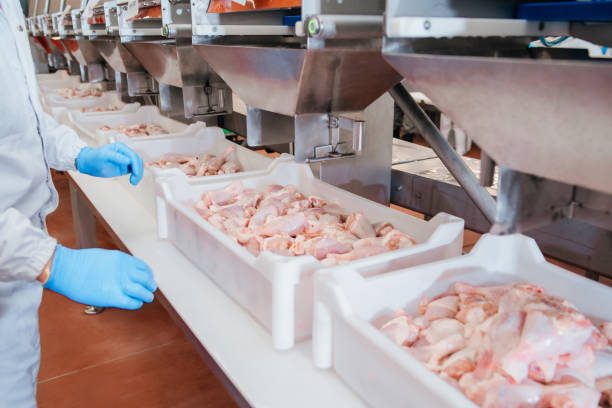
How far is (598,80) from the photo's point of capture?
23.2 inches

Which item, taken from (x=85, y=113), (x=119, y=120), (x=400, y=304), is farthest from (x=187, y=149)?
(x=400, y=304)

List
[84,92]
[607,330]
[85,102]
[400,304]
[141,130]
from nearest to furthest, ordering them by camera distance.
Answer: [607,330] → [400,304] → [141,130] → [85,102] → [84,92]

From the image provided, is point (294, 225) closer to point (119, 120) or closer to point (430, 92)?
point (430, 92)

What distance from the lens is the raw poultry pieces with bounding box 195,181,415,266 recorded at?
1327mm

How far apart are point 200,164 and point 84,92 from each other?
2.70m

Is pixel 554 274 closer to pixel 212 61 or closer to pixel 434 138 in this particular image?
pixel 434 138

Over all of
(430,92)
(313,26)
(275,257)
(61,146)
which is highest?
(313,26)

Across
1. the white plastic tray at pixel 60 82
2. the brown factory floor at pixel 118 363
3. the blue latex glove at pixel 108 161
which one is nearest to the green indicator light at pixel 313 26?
the blue latex glove at pixel 108 161

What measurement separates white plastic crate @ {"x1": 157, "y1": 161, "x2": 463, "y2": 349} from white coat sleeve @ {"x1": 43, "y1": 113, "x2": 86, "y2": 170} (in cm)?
41

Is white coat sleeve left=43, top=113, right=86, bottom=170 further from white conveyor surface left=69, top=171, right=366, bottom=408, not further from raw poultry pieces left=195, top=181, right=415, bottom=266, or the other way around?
raw poultry pieces left=195, top=181, right=415, bottom=266

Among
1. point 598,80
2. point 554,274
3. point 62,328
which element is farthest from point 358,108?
point 62,328

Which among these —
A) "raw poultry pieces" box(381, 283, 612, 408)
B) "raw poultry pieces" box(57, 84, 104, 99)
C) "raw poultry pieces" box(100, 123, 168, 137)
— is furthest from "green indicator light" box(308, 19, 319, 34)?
"raw poultry pieces" box(57, 84, 104, 99)

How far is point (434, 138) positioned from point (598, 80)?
0.77 metres

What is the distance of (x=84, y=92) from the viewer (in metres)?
4.48
